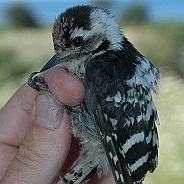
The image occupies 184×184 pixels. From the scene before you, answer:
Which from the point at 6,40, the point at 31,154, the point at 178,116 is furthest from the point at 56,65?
the point at 6,40

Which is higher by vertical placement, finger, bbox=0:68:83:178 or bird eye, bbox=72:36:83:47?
bird eye, bbox=72:36:83:47

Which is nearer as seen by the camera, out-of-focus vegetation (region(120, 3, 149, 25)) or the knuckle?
the knuckle

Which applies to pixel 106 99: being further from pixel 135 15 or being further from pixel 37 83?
pixel 135 15

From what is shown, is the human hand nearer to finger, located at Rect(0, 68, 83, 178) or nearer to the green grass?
finger, located at Rect(0, 68, 83, 178)

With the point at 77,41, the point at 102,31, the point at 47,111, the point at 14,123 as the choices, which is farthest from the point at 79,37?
the point at 14,123

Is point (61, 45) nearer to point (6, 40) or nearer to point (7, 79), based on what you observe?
point (7, 79)

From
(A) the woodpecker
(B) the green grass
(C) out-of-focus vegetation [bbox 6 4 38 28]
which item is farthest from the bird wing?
(C) out-of-focus vegetation [bbox 6 4 38 28]
